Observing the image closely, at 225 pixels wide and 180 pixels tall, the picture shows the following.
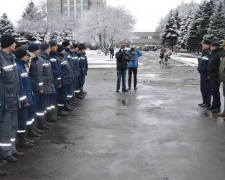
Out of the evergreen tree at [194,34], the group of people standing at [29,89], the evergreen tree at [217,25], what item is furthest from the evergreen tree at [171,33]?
the group of people standing at [29,89]

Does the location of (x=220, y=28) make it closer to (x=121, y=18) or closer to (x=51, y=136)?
(x=121, y=18)

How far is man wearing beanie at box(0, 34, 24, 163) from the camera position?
5.30 m

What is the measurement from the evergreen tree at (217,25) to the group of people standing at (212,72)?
138 ft

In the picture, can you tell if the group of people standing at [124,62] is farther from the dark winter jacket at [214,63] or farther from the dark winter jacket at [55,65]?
the dark winter jacket at [55,65]

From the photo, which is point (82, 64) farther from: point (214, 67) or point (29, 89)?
point (29, 89)

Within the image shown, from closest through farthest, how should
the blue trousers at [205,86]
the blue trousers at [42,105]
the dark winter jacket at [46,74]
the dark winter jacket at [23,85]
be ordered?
the dark winter jacket at [23,85], the dark winter jacket at [46,74], the blue trousers at [42,105], the blue trousers at [205,86]

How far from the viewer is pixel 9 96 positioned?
534 centimetres

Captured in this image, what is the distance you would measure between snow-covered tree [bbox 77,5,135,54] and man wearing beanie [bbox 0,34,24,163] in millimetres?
51743

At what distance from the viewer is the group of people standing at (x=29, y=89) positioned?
17.6 feet

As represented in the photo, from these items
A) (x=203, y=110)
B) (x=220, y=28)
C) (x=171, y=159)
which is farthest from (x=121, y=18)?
(x=171, y=159)

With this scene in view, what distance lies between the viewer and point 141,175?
4.97 meters

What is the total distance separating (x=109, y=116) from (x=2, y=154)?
3927mm

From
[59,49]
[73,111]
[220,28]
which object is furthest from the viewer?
[220,28]

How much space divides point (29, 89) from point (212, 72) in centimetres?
520
